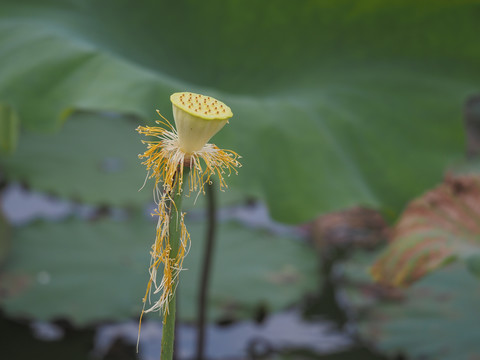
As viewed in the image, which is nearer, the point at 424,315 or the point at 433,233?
the point at 433,233

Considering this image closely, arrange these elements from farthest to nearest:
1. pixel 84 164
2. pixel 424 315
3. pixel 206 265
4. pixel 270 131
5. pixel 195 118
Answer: pixel 84 164
pixel 424 315
pixel 206 265
pixel 270 131
pixel 195 118

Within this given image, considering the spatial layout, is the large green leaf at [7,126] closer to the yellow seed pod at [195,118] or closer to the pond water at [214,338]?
the pond water at [214,338]

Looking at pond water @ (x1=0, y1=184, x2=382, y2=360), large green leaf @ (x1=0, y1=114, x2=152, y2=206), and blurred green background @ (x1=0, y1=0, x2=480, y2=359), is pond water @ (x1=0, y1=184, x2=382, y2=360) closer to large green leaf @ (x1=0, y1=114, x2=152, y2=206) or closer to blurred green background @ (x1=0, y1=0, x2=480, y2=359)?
blurred green background @ (x1=0, y1=0, x2=480, y2=359)

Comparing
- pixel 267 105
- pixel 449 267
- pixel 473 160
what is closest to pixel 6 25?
pixel 267 105

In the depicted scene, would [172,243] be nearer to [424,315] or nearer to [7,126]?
[7,126]

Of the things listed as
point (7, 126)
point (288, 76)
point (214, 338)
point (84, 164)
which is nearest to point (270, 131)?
point (288, 76)

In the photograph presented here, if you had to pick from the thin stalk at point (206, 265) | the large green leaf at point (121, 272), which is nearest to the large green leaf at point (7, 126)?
the thin stalk at point (206, 265)

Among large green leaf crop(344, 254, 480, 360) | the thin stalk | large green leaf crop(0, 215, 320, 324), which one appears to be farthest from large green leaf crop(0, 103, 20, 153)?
large green leaf crop(344, 254, 480, 360)

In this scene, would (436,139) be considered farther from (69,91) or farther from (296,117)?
(69,91)
